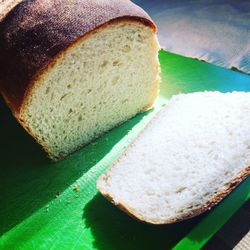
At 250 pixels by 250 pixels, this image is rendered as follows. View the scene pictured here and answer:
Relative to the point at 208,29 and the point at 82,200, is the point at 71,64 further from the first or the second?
the point at 208,29

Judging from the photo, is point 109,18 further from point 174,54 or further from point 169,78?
point 174,54

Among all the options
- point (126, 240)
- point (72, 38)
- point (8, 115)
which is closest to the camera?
point (126, 240)

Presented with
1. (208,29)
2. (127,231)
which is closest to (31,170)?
(127,231)

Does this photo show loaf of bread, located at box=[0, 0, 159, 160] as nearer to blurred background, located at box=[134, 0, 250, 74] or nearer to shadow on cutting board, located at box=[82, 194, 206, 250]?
shadow on cutting board, located at box=[82, 194, 206, 250]

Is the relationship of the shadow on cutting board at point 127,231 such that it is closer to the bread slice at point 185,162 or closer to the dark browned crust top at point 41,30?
the bread slice at point 185,162

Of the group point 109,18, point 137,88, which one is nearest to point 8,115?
point 137,88

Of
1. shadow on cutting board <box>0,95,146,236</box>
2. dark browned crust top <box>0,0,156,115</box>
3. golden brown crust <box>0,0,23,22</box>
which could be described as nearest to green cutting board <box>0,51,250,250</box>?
shadow on cutting board <box>0,95,146,236</box>
